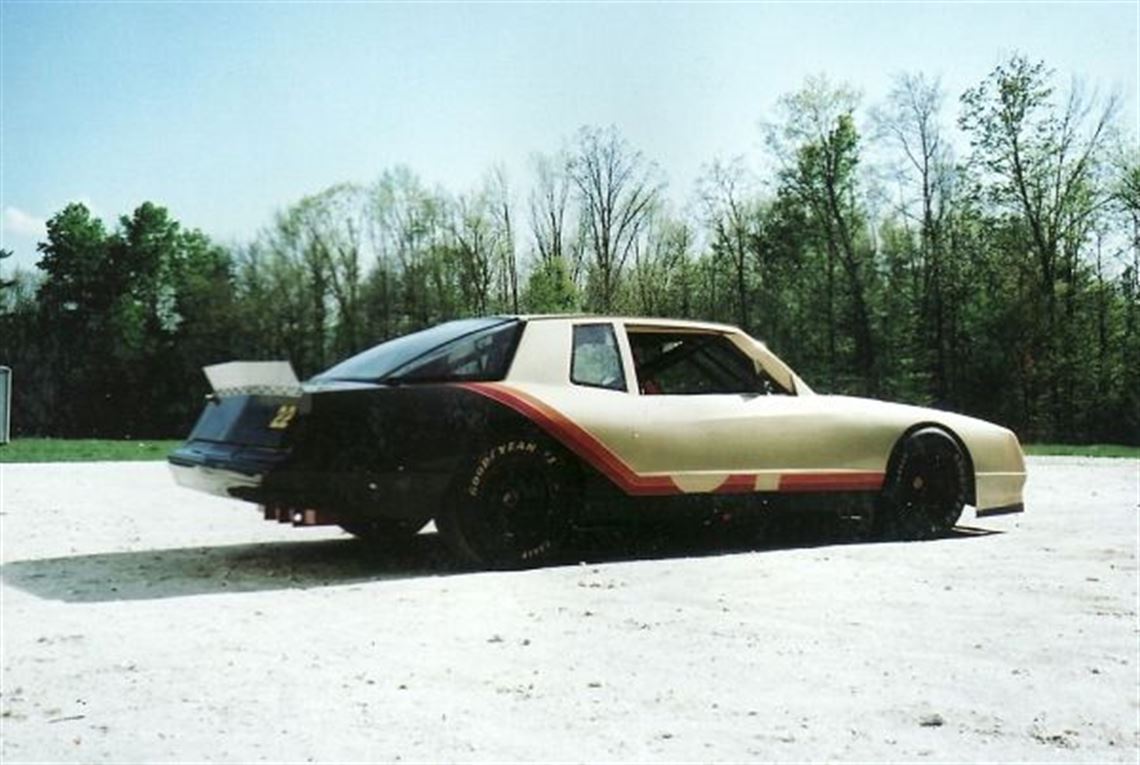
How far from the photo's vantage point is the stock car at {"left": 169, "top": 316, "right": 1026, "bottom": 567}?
4379 millimetres

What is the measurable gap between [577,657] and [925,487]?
357cm

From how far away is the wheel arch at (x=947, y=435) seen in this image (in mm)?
6035

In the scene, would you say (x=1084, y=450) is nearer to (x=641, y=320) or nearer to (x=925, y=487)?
(x=925, y=487)

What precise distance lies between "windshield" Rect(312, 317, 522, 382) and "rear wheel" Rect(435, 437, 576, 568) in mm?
391

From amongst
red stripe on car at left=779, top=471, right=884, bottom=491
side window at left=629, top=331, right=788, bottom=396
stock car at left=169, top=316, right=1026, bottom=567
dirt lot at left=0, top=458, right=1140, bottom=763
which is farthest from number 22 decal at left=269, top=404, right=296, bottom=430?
red stripe on car at left=779, top=471, right=884, bottom=491

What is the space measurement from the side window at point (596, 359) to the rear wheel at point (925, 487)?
5.90 feet

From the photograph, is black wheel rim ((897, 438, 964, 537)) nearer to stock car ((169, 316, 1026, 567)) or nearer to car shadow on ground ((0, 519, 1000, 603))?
stock car ((169, 316, 1026, 567))

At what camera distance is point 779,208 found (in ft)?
20.2

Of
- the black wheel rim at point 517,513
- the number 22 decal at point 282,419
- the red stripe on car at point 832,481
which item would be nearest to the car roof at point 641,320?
the black wheel rim at point 517,513

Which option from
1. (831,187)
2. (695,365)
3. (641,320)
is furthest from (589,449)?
(831,187)

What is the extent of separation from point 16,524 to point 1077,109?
1566 cm

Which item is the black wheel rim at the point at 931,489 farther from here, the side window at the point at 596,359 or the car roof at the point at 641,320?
the side window at the point at 596,359

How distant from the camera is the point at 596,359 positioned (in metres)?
5.38

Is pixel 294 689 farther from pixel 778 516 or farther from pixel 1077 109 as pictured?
pixel 1077 109
